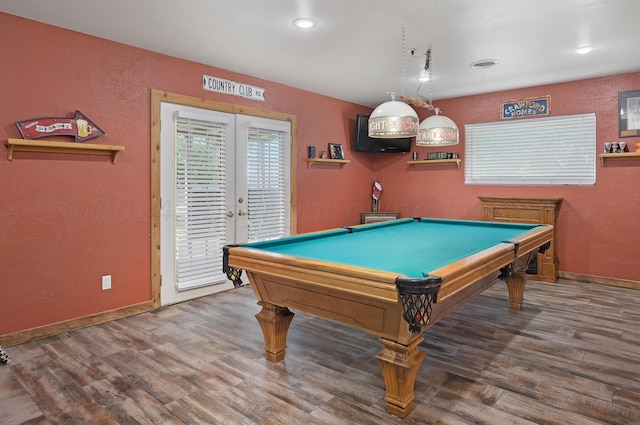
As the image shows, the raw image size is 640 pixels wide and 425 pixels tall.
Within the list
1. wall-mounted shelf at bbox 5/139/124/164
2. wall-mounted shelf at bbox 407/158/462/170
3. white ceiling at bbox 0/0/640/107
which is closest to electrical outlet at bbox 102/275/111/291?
wall-mounted shelf at bbox 5/139/124/164

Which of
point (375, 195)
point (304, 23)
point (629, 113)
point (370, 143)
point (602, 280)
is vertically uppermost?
point (304, 23)

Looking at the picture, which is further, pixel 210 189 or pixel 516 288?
pixel 210 189

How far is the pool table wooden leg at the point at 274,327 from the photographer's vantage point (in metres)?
2.63

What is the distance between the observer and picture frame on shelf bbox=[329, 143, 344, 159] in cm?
576

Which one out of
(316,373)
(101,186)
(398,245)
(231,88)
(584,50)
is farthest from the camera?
(231,88)

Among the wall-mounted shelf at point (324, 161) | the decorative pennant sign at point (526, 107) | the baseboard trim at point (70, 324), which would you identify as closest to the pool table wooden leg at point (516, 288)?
the decorative pennant sign at point (526, 107)

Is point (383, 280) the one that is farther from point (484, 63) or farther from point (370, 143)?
point (370, 143)

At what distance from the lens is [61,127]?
3178 millimetres

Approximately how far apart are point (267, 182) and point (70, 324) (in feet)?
8.25

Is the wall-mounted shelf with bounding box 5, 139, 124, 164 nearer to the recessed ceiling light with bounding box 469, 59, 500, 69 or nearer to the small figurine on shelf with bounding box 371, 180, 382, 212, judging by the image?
the recessed ceiling light with bounding box 469, 59, 500, 69

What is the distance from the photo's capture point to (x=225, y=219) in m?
4.42

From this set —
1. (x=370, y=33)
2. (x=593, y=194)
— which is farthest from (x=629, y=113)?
(x=370, y=33)

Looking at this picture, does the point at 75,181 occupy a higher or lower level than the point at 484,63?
lower

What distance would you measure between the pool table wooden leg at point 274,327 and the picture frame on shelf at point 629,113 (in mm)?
4568
